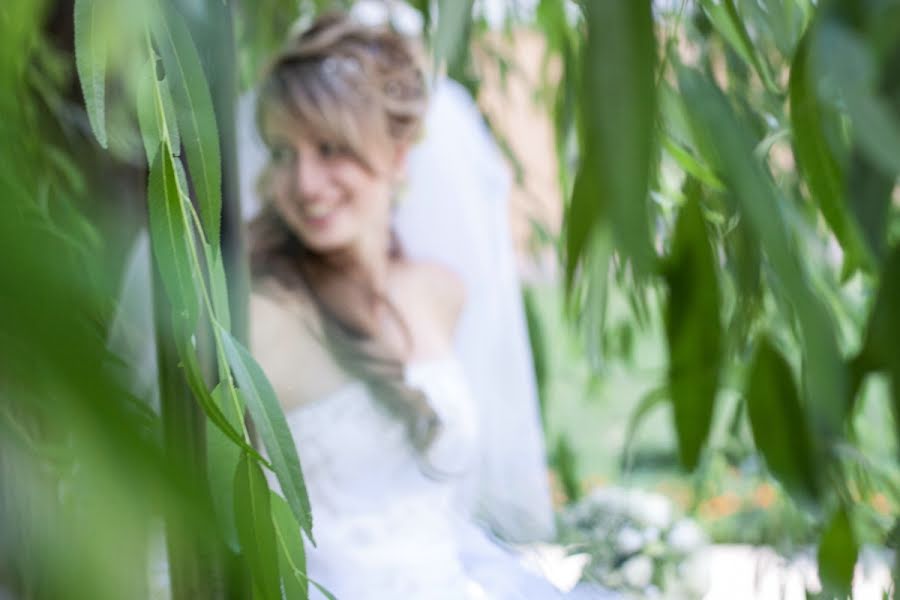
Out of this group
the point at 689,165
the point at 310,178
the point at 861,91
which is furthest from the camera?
the point at 310,178

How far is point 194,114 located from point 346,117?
1.00m

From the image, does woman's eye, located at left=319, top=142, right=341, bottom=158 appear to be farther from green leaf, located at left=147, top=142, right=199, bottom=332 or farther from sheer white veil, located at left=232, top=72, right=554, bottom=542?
green leaf, located at left=147, top=142, right=199, bottom=332

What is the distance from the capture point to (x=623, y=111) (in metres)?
0.25

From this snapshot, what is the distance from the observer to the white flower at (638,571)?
1344mm

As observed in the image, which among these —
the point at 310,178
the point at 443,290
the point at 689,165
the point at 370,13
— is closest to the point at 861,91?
the point at 689,165

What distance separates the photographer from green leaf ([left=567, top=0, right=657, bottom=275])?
0.81 ft

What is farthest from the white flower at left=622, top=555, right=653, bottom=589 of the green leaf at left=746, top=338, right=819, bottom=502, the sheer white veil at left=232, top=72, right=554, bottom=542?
the green leaf at left=746, top=338, right=819, bottom=502

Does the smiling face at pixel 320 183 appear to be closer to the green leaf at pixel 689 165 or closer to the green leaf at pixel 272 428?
the green leaf at pixel 689 165

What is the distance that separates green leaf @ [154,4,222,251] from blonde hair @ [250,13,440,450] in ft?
3.18

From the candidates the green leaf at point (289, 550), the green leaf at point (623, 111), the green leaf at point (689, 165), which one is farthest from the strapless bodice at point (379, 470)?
the green leaf at point (623, 111)

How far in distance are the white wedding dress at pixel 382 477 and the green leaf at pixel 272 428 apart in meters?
0.67

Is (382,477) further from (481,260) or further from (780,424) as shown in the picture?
(780,424)

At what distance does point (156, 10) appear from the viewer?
12.9 inches

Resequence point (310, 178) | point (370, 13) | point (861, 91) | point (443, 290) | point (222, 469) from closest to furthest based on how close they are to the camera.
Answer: point (861, 91) < point (222, 469) < point (310, 178) < point (370, 13) < point (443, 290)
